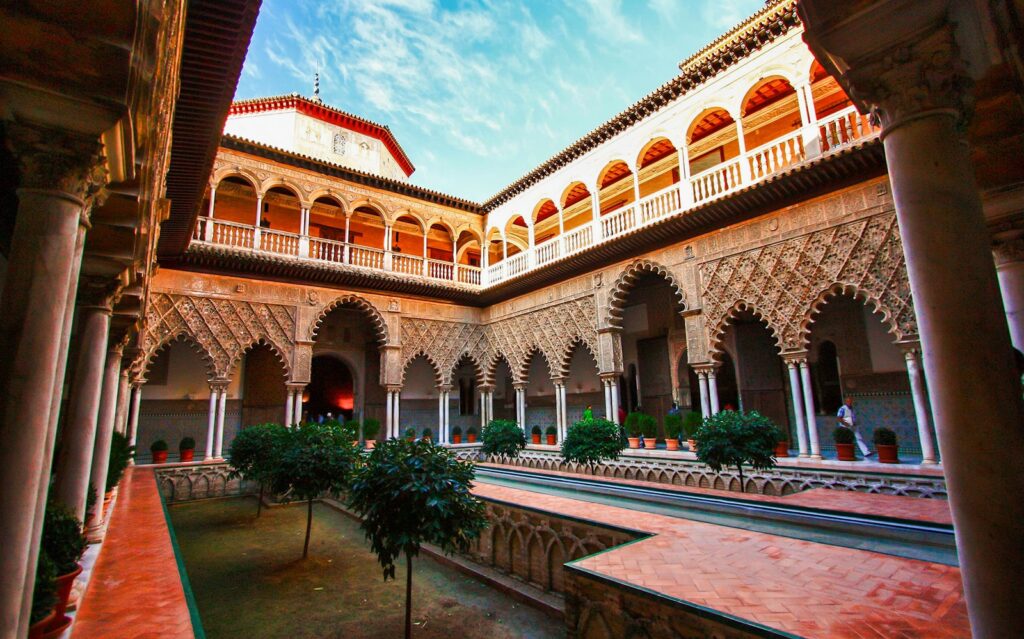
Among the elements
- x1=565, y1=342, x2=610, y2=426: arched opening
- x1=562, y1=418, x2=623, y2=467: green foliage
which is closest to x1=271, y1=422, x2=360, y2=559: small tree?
x1=562, y1=418, x2=623, y2=467: green foliage

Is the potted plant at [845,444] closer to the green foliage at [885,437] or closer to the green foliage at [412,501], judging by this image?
the green foliage at [885,437]

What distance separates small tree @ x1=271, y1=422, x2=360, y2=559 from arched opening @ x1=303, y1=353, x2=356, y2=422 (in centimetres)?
1061

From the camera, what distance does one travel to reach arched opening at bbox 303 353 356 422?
16984mm

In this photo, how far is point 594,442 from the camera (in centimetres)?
862

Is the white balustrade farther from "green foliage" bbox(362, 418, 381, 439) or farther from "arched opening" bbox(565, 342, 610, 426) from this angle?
"green foliage" bbox(362, 418, 381, 439)

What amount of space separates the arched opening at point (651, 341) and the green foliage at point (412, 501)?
959 cm

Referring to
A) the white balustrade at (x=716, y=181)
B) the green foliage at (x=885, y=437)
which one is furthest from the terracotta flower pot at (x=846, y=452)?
the white balustrade at (x=716, y=181)

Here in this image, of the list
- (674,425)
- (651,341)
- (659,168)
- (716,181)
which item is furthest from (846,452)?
(659,168)

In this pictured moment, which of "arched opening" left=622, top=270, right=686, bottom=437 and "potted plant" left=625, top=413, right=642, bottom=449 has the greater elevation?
"arched opening" left=622, top=270, right=686, bottom=437

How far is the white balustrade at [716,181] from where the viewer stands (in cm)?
934

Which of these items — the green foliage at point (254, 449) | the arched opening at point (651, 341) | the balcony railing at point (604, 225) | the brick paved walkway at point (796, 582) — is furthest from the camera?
the arched opening at point (651, 341)

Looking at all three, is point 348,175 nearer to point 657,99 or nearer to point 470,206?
point 470,206

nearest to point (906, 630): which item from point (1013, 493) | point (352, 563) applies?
point (1013, 493)

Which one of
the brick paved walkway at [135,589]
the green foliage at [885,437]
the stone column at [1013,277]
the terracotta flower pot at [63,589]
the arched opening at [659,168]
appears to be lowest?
the brick paved walkway at [135,589]
